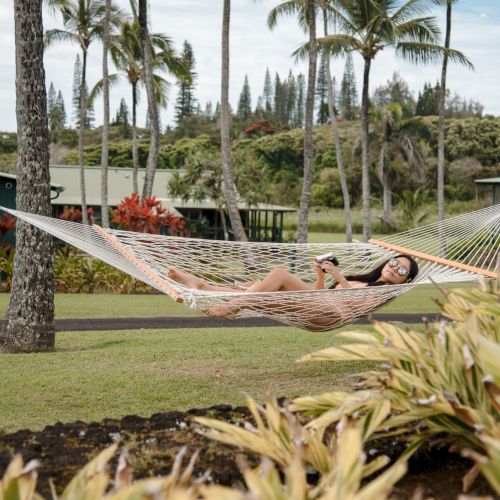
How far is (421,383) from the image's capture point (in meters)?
2.28

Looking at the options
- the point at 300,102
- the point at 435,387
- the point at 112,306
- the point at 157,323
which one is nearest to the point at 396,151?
the point at 112,306

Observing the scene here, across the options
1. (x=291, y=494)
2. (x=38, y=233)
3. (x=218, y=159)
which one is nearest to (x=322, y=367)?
(x=38, y=233)

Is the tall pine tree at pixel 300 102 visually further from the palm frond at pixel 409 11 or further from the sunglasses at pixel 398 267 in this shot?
the sunglasses at pixel 398 267

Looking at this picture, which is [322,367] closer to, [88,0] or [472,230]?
[472,230]

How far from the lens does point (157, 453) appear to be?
2.39m

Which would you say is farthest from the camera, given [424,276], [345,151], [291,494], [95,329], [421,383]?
[345,151]

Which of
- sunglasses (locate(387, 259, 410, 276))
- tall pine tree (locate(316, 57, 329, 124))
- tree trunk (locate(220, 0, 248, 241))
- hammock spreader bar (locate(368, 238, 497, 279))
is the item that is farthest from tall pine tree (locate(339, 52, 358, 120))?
sunglasses (locate(387, 259, 410, 276))

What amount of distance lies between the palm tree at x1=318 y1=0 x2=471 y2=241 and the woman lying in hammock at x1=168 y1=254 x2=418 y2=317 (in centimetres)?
1334

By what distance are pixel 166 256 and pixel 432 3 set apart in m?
15.4

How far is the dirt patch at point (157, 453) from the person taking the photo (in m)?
2.24

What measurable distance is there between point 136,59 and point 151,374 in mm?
20494

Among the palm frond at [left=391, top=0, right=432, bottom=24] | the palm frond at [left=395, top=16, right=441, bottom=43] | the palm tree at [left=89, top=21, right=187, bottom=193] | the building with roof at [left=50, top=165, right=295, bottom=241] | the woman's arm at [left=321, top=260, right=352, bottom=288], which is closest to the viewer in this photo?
the woman's arm at [left=321, top=260, right=352, bottom=288]

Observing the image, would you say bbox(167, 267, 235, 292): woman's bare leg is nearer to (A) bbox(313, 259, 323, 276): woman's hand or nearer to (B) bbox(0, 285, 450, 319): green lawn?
(A) bbox(313, 259, 323, 276): woman's hand

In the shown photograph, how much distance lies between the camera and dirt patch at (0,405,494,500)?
7.36 ft
